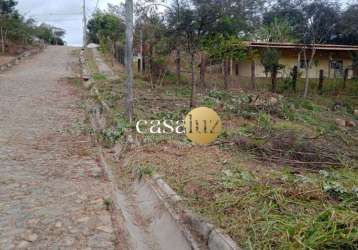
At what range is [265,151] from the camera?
5.58 meters

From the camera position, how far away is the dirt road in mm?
3443

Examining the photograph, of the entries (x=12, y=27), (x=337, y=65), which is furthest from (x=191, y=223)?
(x=12, y=27)

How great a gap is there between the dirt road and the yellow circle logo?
67.8 inches

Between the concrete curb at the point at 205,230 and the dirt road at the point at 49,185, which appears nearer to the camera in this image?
the concrete curb at the point at 205,230

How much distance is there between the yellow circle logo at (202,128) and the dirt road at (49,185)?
1.72 metres

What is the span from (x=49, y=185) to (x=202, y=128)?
9.21 feet

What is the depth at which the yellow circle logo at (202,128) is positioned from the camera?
249 inches

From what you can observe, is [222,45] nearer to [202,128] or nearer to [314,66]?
[202,128]

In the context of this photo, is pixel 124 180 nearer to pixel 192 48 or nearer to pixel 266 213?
pixel 266 213

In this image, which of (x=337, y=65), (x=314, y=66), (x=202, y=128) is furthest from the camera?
(x=337, y=65)

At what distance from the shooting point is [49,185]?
4723 millimetres

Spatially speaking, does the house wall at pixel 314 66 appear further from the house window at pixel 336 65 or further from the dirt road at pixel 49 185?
the dirt road at pixel 49 185

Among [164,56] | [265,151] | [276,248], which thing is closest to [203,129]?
[265,151]

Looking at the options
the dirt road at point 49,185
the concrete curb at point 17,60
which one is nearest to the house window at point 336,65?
the dirt road at point 49,185
